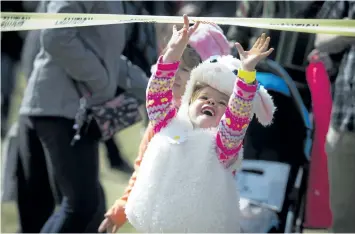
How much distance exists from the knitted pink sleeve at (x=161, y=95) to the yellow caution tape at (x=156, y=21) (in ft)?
0.64

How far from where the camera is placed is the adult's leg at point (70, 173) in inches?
134

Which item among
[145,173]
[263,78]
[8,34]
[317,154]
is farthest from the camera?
[8,34]

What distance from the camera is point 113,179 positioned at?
4270 millimetres

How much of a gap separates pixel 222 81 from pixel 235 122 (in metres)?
0.18

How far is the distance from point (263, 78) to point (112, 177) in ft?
4.93

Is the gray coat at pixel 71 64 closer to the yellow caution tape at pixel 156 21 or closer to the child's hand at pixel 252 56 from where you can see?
the yellow caution tape at pixel 156 21

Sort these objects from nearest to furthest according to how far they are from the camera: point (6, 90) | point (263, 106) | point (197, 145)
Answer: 1. point (197, 145)
2. point (263, 106)
3. point (6, 90)

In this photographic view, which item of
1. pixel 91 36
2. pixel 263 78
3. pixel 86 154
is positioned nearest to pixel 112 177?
pixel 86 154

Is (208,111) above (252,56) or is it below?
below

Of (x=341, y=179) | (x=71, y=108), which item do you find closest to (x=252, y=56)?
(x=341, y=179)

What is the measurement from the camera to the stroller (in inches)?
122

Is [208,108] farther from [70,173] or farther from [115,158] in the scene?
[115,158]

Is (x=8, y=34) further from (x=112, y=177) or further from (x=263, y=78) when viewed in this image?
(x=263, y=78)

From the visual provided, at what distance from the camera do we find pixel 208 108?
2492 mm
